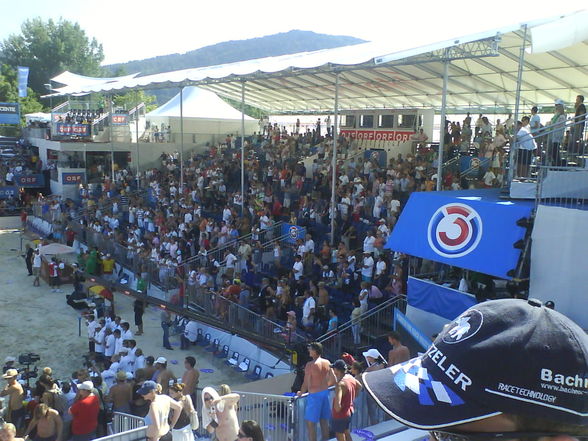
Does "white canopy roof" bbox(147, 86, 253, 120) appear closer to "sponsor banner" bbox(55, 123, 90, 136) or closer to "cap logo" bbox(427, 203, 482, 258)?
"sponsor banner" bbox(55, 123, 90, 136)

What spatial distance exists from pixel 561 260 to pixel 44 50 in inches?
3424

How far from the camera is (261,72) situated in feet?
55.1

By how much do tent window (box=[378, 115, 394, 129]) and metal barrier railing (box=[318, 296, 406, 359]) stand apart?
15710mm

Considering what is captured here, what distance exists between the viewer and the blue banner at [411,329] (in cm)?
993

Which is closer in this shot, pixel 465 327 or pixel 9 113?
pixel 465 327

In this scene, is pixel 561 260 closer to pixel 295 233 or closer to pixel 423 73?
pixel 295 233

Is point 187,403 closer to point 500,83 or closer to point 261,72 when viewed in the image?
point 261,72

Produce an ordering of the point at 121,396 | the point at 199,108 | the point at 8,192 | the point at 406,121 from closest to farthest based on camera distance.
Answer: the point at 121,396 < the point at 406,121 < the point at 8,192 < the point at 199,108

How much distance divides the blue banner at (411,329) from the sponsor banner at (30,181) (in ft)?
105

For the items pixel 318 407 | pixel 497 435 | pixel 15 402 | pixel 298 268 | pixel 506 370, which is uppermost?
pixel 506 370

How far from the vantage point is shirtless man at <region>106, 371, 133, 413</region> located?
9156 mm

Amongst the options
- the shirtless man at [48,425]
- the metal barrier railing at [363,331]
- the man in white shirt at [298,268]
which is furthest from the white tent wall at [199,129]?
the shirtless man at [48,425]

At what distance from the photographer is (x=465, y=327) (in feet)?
4.78

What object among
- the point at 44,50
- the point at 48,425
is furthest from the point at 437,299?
the point at 44,50
